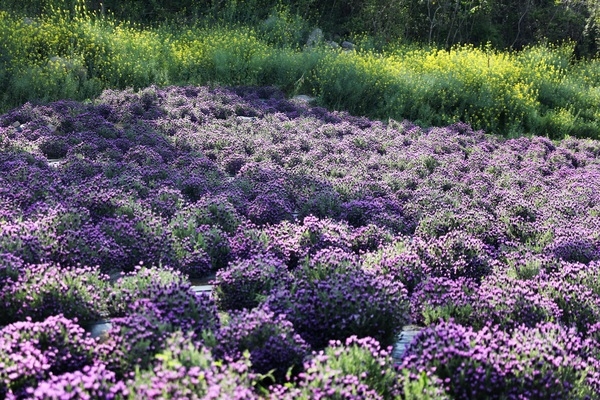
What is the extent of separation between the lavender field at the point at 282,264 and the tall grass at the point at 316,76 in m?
3.01

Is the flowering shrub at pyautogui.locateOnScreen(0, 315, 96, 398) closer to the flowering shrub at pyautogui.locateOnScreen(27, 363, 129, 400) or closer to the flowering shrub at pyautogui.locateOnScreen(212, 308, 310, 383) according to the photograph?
the flowering shrub at pyautogui.locateOnScreen(27, 363, 129, 400)

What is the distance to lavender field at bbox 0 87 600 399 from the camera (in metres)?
3.36

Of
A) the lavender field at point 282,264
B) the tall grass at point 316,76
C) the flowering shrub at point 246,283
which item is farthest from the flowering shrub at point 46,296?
the tall grass at point 316,76

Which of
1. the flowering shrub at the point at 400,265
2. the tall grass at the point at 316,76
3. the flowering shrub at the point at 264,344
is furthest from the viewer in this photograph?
the tall grass at the point at 316,76

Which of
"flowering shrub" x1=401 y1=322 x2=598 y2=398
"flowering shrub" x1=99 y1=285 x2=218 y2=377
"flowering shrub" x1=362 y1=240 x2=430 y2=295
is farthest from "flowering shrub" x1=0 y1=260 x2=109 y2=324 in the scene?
"flowering shrub" x1=362 y1=240 x2=430 y2=295

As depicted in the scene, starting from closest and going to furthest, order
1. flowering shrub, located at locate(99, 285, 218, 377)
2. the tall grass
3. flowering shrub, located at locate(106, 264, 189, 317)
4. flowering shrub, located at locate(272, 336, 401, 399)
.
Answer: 1. flowering shrub, located at locate(272, 336, 401, 399)
2. flowering shrub, located at locate(99, 285, 218, 377)
3. flowering shrub, located at locate(106, 264, 189, 317)
4. the tall grass

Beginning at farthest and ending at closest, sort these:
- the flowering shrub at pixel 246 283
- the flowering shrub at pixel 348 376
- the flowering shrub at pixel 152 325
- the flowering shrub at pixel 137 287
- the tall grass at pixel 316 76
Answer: the tall grass at pixel 316 76 → the flowering shrub at pixel 246 283 → the flowering shrub at pixel 137 287 → the flowering shrub at pixel 152 325 → the flowering shrub at pixel 348 376

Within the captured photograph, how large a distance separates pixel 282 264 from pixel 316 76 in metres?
9.97

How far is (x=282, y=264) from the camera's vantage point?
4926 millimetres

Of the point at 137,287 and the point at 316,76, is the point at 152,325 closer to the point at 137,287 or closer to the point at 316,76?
the point at 137,287

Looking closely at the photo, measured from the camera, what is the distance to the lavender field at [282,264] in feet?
11.0

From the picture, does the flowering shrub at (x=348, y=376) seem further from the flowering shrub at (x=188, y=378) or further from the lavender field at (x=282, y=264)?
the flowering shrub at (x=188, y=378)

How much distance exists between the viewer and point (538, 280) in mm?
5102

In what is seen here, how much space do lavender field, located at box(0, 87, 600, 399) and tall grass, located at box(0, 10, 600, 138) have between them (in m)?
3.01
